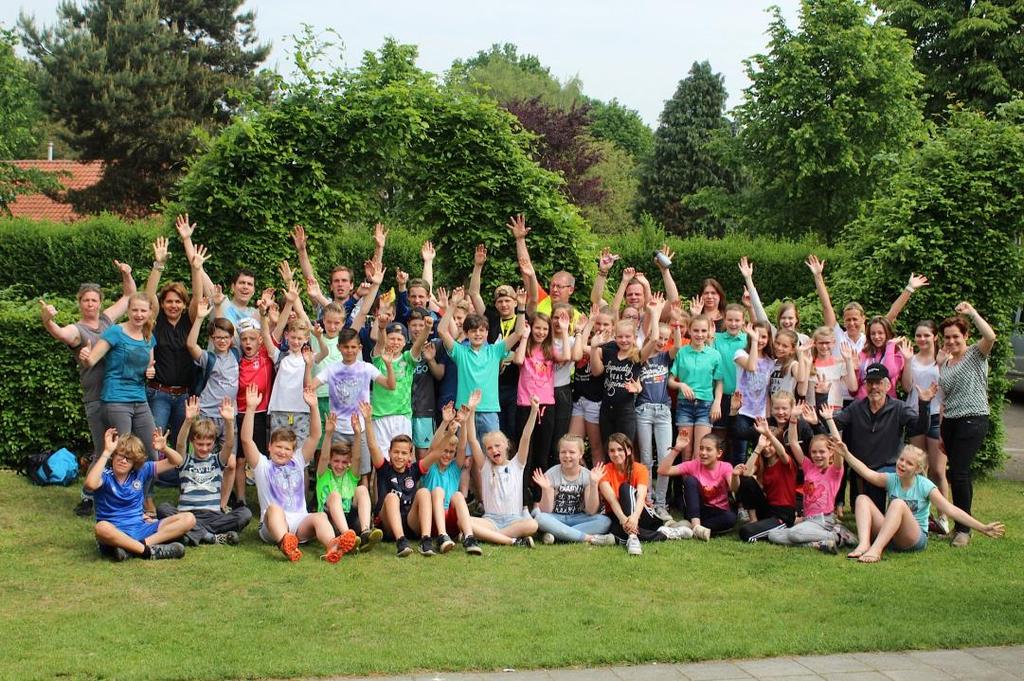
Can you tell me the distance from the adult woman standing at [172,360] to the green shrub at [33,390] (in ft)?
5.85

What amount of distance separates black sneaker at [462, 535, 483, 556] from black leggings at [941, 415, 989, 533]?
13.3ft

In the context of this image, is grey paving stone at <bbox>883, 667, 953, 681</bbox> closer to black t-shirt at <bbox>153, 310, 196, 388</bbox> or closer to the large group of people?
the large group of people

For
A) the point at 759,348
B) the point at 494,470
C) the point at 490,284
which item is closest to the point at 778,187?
the point at 490,284

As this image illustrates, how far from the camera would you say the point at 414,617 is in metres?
6.36

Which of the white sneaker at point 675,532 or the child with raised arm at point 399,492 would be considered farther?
the white sneaker at point 675,532

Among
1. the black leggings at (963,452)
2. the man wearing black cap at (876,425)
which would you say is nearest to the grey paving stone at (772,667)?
the man wearing black cap at (876,425)

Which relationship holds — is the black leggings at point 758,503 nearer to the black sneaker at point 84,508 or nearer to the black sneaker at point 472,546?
the black sneaker at point 472,546

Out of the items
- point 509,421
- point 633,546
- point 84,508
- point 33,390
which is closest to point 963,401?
point 633,546

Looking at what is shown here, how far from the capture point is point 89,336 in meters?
8.71

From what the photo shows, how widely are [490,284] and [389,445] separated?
3442 millimetres

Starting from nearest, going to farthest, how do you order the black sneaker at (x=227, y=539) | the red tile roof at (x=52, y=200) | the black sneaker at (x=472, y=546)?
the black sneaker at (x=472, y=546), the black sneaker at (x=227, y=539), the red tile roof at (x=52, y=200)

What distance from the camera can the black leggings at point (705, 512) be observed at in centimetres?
866

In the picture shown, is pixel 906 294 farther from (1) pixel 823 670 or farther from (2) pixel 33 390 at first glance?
(2) pixel 33 390

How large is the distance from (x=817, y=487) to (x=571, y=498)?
196 centimetres
